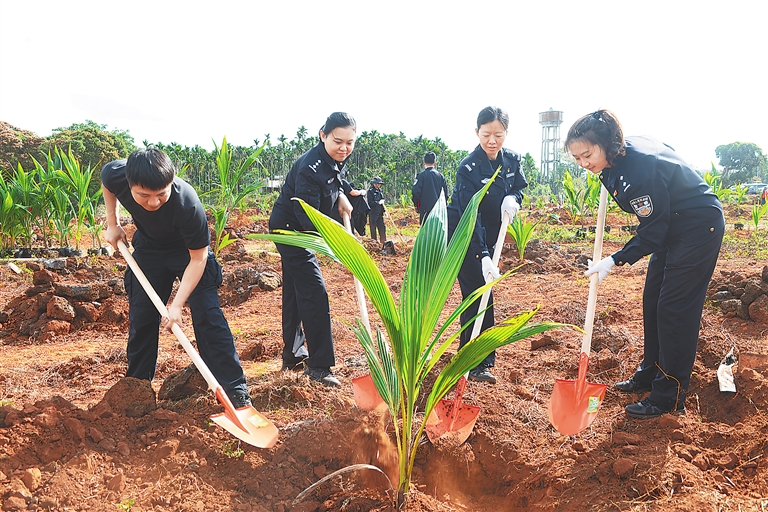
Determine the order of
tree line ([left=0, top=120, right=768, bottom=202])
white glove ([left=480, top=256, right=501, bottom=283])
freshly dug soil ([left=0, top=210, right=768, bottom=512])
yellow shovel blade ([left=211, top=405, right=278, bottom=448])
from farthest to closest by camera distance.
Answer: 1. tree line ([left=0, top=120, right=768, bottom=202])
2. white glove ([left=480, top=256, right=501, bottom=283])
3. yellow shovel blade ([left=211, top=405, right=278, bottom=448])
4. freshly dug soil ([left=0, top=210, right=768, bottom=512])

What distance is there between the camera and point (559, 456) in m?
2.29

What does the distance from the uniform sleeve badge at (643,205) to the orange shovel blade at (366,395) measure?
57.9 inches

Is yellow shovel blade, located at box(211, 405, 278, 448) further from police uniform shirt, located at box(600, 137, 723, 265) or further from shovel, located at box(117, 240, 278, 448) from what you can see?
police uniform shirt, located at box(600, 137, 723, 265)

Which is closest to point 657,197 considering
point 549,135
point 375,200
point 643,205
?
point 643,205

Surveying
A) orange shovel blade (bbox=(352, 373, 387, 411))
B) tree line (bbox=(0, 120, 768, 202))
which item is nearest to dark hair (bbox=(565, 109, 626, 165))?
orange shovel blade (bbox=(352, 373, 387, 411))

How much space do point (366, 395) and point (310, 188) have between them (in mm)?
1208

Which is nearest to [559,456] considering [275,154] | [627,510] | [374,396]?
[627,510]

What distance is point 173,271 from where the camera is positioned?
2734 millimetres

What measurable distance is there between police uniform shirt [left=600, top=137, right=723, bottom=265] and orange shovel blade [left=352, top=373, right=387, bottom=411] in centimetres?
128

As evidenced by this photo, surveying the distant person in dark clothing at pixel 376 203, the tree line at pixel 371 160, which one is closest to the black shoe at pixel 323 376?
the distant person in dark clothing at pixel 376 203

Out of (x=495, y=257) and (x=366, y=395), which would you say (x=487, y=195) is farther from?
(x=366, y=395)

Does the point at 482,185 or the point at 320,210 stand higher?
the point at 482,185

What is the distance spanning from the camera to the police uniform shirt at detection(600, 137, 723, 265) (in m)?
2.45

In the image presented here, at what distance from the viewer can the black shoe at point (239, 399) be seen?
2.57 m
